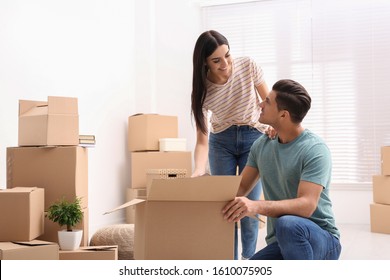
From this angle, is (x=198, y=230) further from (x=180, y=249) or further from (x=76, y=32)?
(x=76, y=32)

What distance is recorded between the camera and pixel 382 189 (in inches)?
188

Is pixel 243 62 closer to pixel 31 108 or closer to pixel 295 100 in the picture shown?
pixel 295 100

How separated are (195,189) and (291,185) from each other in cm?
43

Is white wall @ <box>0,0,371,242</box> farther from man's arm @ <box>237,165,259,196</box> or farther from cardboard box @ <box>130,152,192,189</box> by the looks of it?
man's arm @ <box>237,165,259,196</box>

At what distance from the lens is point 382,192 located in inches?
188

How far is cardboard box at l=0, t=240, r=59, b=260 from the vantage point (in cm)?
245

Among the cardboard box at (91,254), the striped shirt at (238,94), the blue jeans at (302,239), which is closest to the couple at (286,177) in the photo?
the blue jeans at (302,239)

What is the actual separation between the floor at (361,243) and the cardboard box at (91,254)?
1444mm

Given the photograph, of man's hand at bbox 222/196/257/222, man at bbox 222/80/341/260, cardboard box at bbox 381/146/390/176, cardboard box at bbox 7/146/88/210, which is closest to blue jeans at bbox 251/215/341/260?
man at bbox 222/80/341/260

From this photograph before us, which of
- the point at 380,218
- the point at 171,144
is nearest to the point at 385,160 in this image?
the point at 380,218

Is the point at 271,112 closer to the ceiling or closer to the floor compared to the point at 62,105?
closer to the floor

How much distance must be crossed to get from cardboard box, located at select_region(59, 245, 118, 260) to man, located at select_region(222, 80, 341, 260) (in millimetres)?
1146

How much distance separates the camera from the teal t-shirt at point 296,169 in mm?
1882

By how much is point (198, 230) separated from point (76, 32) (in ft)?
9.80
